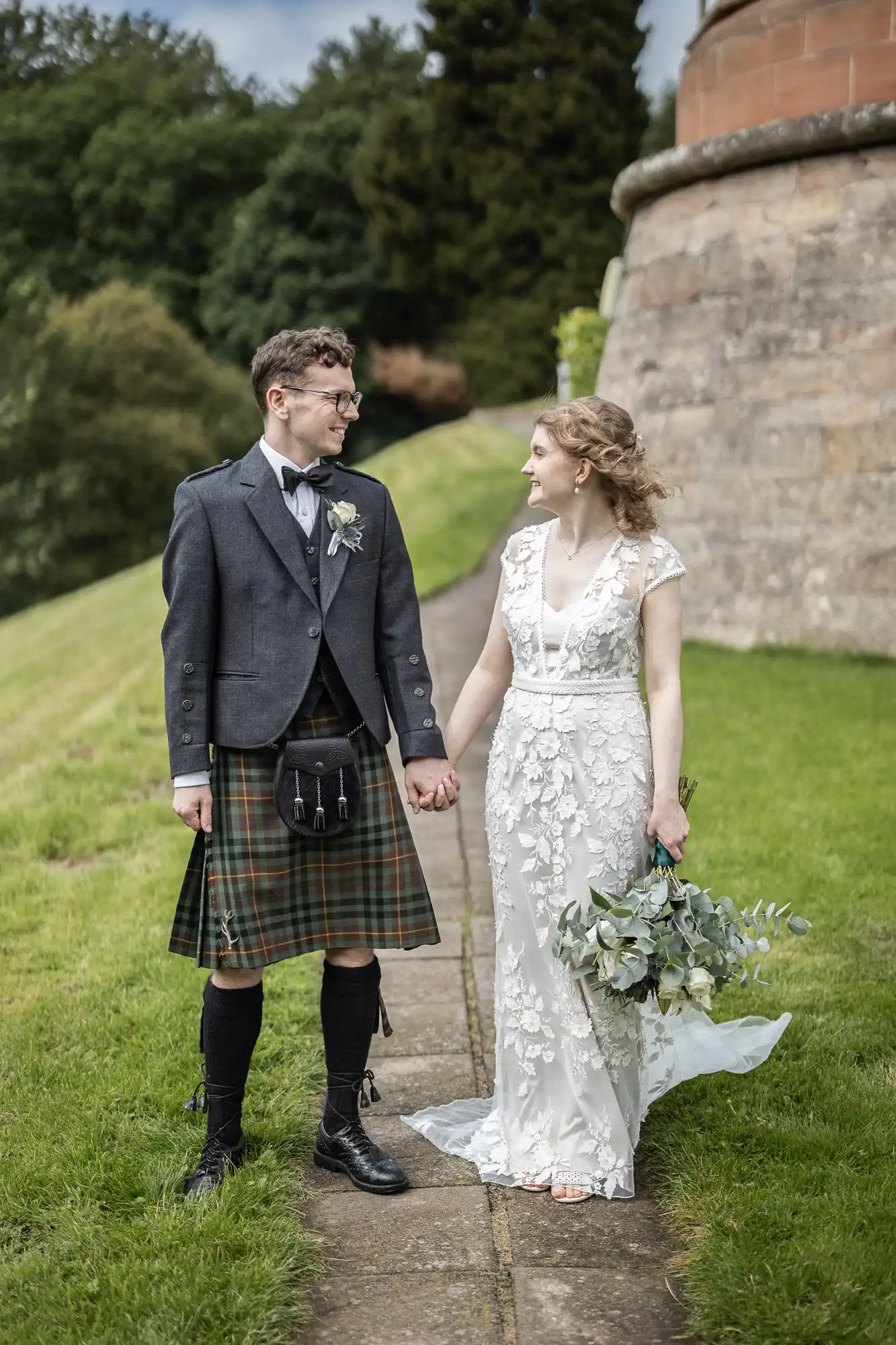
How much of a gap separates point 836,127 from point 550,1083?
8.53 m

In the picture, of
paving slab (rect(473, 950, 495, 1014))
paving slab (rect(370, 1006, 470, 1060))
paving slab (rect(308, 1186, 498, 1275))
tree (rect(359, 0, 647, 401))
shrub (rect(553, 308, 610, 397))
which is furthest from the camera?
tree (rect(359, 0, 647, 401))

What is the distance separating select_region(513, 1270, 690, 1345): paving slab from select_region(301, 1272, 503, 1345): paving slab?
7 cm

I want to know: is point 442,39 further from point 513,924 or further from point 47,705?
point 513,924

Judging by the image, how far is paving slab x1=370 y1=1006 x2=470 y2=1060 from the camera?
430 centimetres

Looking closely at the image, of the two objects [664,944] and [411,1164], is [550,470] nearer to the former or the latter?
[664,944]

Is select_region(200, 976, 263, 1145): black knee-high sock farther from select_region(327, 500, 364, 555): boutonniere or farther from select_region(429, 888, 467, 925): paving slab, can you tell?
select_region(429, 888, 467, 925): paving slab

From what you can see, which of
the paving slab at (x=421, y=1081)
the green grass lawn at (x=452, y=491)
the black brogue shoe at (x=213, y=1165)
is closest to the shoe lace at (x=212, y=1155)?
the black brogue shoe at (x=213, y=1165)

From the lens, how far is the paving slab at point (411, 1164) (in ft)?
11.3

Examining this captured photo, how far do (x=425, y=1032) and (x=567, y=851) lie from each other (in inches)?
50.0

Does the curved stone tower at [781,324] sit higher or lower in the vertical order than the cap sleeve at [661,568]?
higher

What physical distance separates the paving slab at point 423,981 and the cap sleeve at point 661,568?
6.27 feet

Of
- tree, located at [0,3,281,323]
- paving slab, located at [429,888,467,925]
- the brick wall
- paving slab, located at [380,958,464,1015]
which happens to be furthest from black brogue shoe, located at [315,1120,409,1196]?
tree, located at [0,3,281,323]

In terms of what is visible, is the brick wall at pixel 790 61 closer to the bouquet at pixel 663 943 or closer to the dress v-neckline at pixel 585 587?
the dress v-neckline at pixel 585 587

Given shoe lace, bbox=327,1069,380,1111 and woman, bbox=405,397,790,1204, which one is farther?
shoe lace, bbox=327,1069,380,1111
